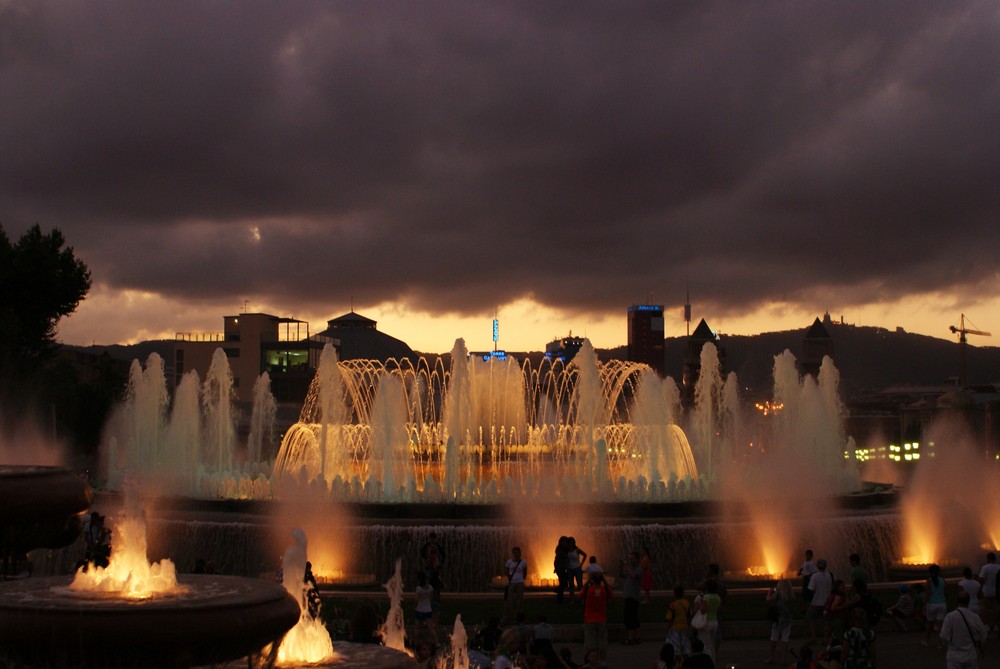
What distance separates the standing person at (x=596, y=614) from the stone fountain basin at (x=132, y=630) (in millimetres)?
8869

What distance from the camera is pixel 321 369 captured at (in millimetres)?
36125

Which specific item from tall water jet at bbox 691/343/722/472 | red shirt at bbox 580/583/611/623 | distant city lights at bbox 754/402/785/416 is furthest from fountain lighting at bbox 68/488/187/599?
tall water jet at bbox 691/343/722/472

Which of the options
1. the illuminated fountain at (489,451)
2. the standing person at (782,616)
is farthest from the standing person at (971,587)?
the illuminated fountain at (489,451)

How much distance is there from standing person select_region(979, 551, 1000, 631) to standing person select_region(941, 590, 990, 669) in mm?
4548

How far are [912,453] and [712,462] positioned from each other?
6945 centimetres

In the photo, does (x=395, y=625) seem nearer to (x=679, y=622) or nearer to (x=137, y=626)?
(x=679, y=622)

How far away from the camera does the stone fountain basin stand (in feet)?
21.2

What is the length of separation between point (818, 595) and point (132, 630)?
1217 cm

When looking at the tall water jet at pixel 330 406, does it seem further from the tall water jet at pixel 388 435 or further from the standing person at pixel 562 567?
the standing person at pixel 562 567

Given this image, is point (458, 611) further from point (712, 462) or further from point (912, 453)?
point (912, 453)

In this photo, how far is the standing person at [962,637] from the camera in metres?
12.9

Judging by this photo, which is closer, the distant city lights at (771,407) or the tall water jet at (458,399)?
the tall water jet at (458,399)

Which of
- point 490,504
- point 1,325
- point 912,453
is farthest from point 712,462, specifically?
point 912,453

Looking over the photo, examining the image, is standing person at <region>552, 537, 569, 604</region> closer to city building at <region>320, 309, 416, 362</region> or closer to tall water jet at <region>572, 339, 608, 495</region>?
tall water jet at <region>572, 339, 608, 495</region>
